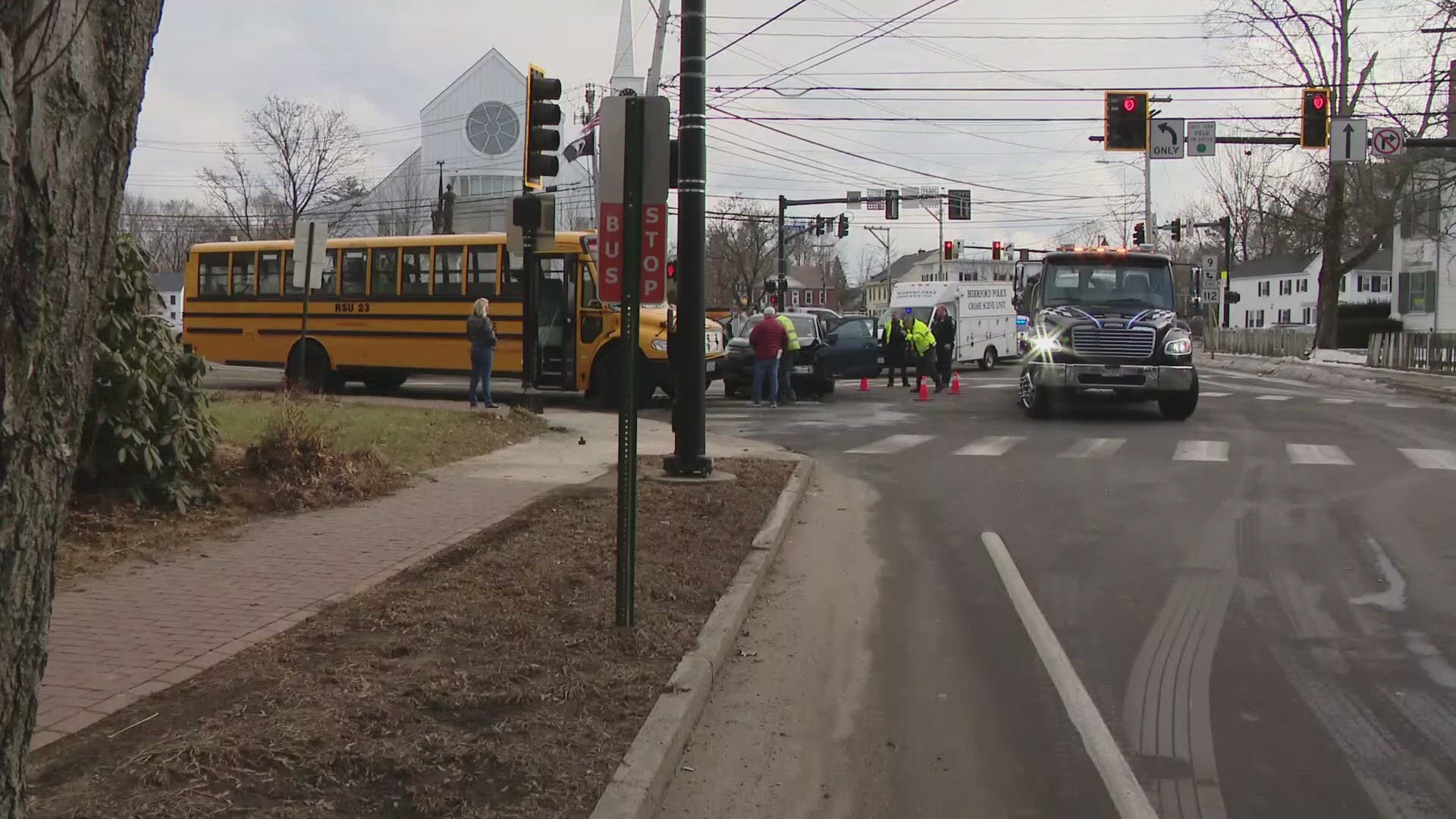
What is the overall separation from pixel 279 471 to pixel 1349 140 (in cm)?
2484

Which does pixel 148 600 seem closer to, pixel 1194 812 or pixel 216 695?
pixel 216 695

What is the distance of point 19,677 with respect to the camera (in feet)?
8.20

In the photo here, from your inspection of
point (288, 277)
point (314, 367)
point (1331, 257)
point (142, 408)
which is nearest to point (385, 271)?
point (288, 277)

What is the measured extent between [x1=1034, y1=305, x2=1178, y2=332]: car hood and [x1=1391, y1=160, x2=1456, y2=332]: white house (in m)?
29.8

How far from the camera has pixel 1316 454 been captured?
14.1 m

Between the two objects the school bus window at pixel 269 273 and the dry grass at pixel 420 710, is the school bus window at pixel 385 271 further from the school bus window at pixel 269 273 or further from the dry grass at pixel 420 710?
the dry grass at pixel 420 710

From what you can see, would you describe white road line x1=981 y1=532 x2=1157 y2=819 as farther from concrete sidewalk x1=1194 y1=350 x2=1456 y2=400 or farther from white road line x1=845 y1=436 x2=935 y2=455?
concrete sidewalk x1=1194 y1=350 x2=1456 y2=400

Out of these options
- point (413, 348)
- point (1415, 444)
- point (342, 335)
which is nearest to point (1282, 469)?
point (1415, 444)

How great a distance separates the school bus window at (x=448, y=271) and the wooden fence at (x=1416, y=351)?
25.1 metres

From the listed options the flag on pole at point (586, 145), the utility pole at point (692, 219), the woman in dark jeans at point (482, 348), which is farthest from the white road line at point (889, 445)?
the flag on pole at point (586, 145)

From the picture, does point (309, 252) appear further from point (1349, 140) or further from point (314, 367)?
point (1349, 140)

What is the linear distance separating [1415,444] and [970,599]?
34.2 feet

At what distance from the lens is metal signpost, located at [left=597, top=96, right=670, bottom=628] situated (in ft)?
19.0

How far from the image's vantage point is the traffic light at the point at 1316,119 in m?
25.3
